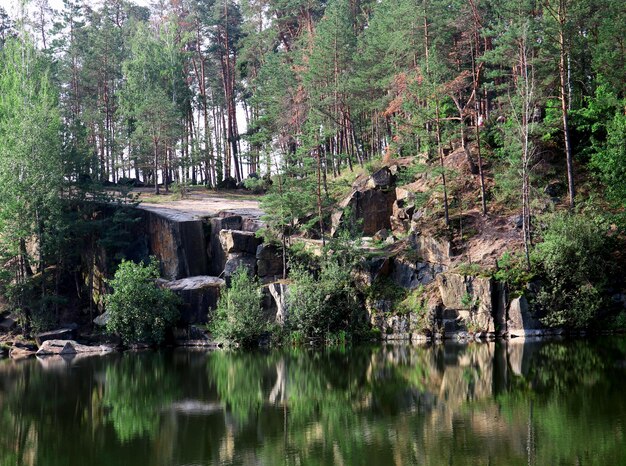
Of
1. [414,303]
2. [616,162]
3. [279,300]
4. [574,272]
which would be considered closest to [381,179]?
[414,303]

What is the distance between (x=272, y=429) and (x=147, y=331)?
25002 millimetres

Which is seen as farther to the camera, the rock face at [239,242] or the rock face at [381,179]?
the rock face at [381,179]

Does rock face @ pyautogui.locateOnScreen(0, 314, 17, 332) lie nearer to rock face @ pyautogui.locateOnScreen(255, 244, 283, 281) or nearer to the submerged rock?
the submerged rock

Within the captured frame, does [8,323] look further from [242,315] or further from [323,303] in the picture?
[323,303]

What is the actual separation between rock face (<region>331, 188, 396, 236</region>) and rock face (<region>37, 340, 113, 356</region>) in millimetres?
16687

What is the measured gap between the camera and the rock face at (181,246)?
147ft

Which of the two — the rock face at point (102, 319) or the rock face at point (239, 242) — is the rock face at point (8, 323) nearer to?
the rock face at point (102, 319)

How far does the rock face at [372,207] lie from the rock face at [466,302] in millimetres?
8786

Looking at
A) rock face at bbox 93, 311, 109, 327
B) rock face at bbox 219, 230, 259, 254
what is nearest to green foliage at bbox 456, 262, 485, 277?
rock face at bbox 219, 230, 259, 254

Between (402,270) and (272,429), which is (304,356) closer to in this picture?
(402,270)

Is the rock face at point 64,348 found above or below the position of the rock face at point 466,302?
below

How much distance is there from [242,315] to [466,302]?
12279mm

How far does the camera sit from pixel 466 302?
115ft

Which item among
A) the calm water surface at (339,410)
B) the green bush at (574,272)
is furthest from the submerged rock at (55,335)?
the green bush at (574,272)
